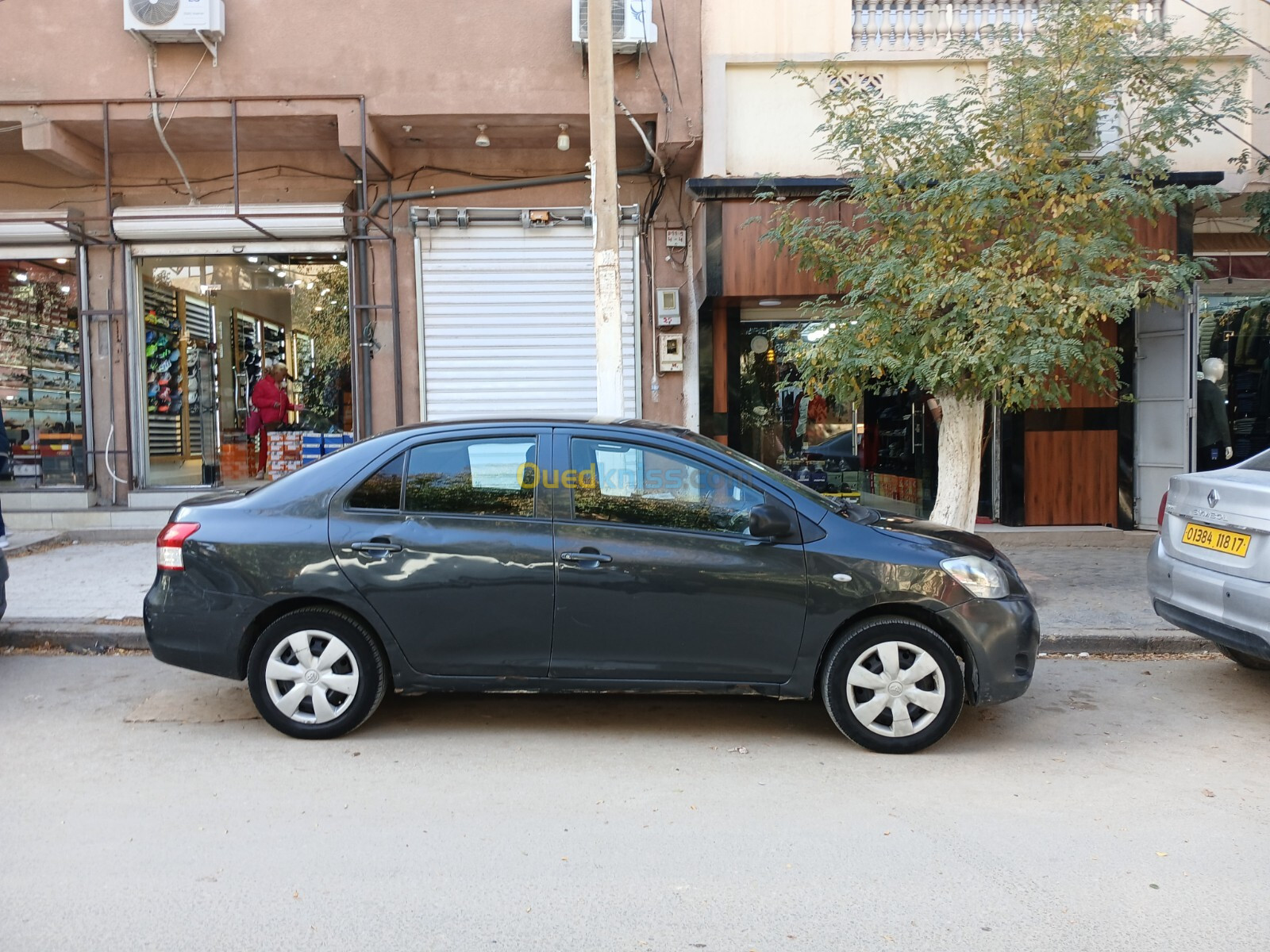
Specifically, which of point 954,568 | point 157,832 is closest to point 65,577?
point 157,832

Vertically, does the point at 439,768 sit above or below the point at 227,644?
below

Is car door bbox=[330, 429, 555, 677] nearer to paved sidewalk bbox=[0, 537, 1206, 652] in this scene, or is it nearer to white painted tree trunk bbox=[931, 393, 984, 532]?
paved sidewalk bbox=[0, 537, 1206, 652]

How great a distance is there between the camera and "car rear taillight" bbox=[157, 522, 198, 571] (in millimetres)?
4836

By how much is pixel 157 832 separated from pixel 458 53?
8.46m

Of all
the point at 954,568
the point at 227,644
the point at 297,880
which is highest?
the point at 954,568

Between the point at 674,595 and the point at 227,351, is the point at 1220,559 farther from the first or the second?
the point at 227,351

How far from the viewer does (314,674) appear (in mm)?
4754

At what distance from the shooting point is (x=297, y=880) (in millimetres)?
3359

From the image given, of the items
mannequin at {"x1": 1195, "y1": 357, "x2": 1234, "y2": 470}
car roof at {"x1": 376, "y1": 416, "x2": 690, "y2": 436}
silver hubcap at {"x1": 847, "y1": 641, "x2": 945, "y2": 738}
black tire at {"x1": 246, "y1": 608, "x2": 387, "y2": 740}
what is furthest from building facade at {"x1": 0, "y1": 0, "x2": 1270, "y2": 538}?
black tire at {"x1": 246, "y1": 608, "x2": 387, "y2": 740}

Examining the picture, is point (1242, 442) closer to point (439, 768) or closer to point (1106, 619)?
point (1106, 619)

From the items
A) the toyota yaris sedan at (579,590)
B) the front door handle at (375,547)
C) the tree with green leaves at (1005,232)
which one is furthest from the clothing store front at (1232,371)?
the front door handle at (375,547)

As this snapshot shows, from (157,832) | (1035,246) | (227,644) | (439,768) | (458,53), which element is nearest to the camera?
(157,832)

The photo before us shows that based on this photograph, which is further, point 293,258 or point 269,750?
point 293,258

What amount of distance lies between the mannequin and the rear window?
19.1 feet
